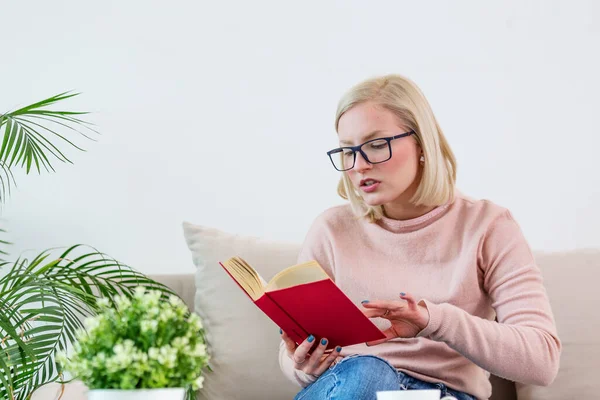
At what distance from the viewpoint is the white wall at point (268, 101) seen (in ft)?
8.77

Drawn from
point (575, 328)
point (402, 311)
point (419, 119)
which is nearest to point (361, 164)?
point (419, 119)

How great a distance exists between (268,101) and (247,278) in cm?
144

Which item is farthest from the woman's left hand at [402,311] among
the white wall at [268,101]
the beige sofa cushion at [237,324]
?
the white wall at [268,101]

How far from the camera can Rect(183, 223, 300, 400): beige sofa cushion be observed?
2062 millimetres

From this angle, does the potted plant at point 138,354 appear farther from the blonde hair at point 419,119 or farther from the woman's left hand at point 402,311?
the blonde hair at point 419,119

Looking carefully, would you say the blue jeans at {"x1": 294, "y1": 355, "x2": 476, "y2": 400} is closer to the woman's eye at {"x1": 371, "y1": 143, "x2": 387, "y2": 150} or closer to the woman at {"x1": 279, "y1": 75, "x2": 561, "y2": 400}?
the woman at {"x1": 279, "y1": 75, "x2": 561, "y2": 400}

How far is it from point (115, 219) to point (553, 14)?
177cm

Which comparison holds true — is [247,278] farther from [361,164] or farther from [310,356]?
[361,164]

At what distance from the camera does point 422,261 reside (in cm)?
185

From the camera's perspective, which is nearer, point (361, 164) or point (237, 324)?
point (361, 164)

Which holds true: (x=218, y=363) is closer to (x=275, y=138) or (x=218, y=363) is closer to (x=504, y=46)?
(x=275, y=138)

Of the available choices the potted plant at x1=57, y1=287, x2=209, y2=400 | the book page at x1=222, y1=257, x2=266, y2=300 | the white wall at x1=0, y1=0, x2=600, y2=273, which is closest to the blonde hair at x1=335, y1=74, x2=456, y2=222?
the book page at x1=222, y1=257, x2=266, y2=300

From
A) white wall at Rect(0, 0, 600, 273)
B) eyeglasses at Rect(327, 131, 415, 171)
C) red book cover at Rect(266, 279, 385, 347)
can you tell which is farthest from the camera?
white wall at Rect(0, 0, 600, 273)

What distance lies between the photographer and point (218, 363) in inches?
82.7
